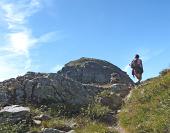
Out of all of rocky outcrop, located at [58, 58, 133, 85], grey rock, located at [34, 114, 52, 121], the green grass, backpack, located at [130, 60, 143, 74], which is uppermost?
rocky outcrop, located at [58, 58, 133, 85]

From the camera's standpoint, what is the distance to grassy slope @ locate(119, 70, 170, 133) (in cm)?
2369

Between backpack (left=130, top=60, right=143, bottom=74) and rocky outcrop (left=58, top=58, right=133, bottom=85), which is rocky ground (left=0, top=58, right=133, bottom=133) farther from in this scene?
rocky outcrop (left=58, top=58, right=133, bottom=85)

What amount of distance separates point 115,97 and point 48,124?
829 cm

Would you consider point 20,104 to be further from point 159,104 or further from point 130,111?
point 159,104

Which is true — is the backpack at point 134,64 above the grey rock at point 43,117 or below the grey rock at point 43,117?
above

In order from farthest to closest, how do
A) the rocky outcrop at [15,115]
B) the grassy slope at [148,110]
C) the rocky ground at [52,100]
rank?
1. the rocky ground at [52,100]
2. the rocky outcrop at [15,115]
3. the grassy slope at [148,110]

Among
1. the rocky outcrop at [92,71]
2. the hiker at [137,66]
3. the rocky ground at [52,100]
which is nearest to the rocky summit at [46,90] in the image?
the rocky ground at [52,100]

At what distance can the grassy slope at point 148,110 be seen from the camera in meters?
23.7

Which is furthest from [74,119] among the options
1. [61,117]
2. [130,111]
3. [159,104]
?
[159,104]

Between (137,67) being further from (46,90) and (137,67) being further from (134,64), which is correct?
(46,90)

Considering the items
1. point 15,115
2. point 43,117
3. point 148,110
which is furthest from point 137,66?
point 15,115

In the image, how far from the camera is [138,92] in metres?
30.8

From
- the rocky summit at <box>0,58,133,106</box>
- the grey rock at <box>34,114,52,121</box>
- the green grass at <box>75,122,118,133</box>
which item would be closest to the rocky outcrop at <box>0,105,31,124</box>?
the grey rock at <box>34,114,52,121</box>

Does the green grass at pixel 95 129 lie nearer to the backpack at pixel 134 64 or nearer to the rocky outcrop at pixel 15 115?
the rocky outcrop at pixel 15 115
